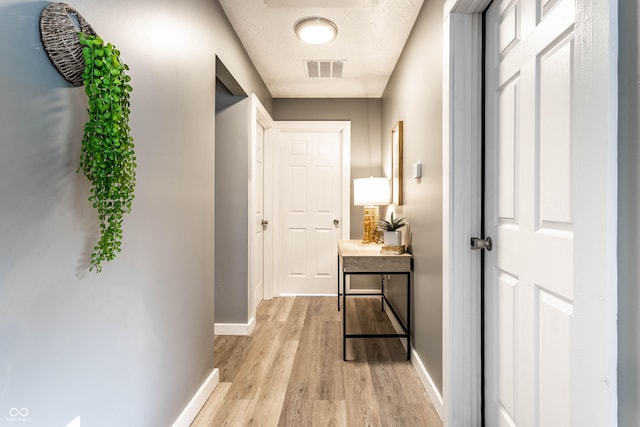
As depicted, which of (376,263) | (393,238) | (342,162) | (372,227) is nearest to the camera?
(376,263)

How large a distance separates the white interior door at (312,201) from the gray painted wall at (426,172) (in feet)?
4.69

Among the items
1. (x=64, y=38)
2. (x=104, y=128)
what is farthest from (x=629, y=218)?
(x=64, y=38)

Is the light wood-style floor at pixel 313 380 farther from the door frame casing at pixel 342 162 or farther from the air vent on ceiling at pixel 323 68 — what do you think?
the air vent on ceiling at pixel 323 68

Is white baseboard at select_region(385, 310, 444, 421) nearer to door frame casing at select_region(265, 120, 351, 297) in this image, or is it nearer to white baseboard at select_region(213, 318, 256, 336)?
white baseboard at select_region(213, 318, 256, 336)

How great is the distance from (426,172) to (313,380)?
1.41 meters

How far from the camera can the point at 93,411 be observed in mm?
1066

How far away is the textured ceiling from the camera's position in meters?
2.21

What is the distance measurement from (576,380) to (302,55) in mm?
2846

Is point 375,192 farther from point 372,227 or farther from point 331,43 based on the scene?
point 331,43

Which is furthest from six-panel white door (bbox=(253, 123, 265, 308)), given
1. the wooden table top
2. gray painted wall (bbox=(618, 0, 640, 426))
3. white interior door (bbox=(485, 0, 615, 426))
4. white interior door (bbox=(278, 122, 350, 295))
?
gray painted wall (bbox=(618, 0, 640, 426))

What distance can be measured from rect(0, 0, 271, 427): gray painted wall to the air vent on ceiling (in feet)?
3.90

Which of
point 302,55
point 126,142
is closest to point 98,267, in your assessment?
point 126,142

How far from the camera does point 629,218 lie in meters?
0.65

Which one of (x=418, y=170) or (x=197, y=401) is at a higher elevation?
(x=418, y=170)
